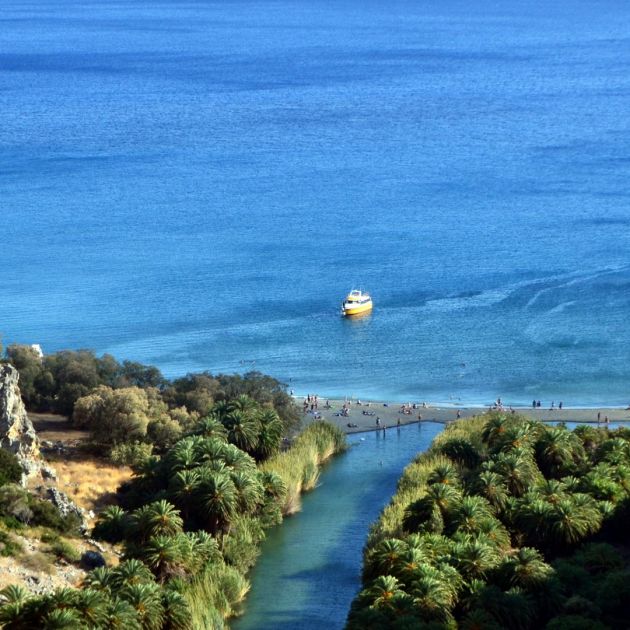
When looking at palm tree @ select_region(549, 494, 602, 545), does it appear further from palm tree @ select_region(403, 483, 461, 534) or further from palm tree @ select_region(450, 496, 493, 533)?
palm tree @ select_region(403, 483, 461, 534)

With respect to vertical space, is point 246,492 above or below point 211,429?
below

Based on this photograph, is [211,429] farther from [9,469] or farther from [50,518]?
[50,518]

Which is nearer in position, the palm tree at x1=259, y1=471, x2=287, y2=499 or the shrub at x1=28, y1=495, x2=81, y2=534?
the shrub at x1=28, y1=495, x2=81, y2=534

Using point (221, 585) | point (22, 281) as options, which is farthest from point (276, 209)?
point (221, 585)

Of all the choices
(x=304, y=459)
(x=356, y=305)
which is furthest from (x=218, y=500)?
(x=356, y=305)

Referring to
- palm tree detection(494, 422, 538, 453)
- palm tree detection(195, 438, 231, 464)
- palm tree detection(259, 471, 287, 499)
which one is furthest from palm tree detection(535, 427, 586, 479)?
palm tree detection(195, 438, 231, 464)

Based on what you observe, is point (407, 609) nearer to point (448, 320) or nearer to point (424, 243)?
point (448, 320)
